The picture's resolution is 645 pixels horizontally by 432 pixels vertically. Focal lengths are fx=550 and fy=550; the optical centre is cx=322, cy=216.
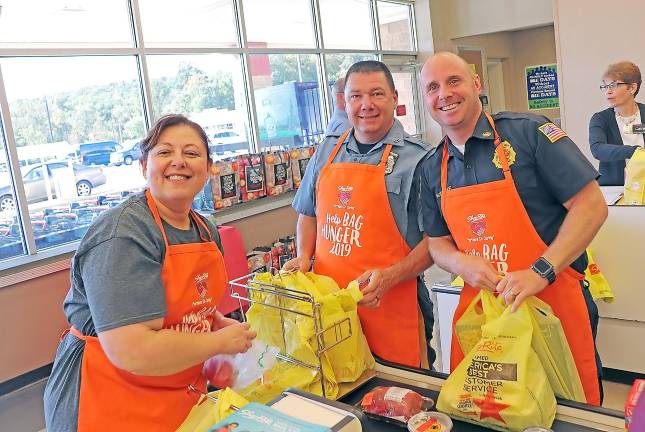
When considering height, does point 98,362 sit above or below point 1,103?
below

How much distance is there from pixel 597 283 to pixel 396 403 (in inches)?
83.7

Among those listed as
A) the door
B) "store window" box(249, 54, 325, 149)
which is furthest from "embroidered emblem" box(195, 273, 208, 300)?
the door

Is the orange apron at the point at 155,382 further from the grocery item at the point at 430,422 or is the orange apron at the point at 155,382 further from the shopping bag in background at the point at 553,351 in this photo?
the shopping bag in background at the point at 553,351

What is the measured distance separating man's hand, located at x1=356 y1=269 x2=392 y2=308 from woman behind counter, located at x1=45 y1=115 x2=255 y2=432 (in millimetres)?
428

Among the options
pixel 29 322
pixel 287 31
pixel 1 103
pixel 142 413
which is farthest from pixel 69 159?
pixel 142 413

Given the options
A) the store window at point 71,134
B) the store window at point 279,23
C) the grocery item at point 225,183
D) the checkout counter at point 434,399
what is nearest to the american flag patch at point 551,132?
the checkout counter at point 434,399

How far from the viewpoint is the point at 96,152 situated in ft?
14.5

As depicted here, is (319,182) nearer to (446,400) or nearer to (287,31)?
(446,400)

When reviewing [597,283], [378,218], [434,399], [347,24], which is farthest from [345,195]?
[347,24]

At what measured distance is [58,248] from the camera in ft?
13.3

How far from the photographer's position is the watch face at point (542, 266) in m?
1.45

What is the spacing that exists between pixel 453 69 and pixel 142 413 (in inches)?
50.5

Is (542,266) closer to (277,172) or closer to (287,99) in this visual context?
(277,172)

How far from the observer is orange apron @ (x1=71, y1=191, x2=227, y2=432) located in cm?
126
